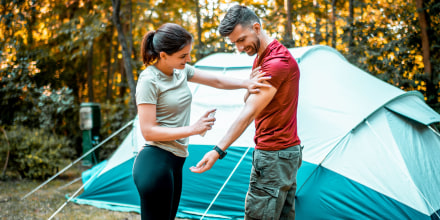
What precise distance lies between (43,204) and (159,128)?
3.54 m

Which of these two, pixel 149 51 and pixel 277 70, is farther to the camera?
pixel 149 51

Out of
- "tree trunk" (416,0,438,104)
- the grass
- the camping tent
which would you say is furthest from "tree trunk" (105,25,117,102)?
"tree trunk" (416,0,438,104)

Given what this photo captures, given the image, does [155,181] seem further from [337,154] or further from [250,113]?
[337,154]

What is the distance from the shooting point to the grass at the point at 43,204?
406 centimetres

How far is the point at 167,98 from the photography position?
1893 mm

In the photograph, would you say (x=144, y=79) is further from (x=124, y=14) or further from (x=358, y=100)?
(x=124, y=14)

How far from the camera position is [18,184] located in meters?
5.80

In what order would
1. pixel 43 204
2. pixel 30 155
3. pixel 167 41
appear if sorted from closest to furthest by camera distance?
1. pixel 167 41
2. pixel 43 204
3. pixel 30 155

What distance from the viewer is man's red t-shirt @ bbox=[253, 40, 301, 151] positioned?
1806 millimetres

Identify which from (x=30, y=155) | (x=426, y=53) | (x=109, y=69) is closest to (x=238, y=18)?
(x=426, y=53)

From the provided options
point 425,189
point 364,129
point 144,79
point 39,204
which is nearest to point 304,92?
point 364,129

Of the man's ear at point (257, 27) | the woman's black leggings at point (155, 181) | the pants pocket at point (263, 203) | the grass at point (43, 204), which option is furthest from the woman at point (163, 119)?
the grass at point (43, 204)

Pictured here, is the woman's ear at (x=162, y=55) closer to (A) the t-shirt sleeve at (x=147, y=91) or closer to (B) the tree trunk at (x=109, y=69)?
(A) the t-shirt sleeve at (x=147, y=91)

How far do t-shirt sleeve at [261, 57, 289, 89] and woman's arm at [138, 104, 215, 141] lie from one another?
0.37 m
